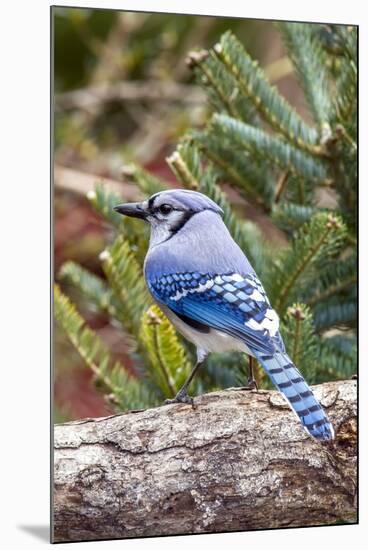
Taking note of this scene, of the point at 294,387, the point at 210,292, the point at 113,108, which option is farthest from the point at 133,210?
the point at 113,108

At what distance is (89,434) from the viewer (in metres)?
2.27

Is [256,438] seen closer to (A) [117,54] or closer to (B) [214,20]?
(B) [214,20]

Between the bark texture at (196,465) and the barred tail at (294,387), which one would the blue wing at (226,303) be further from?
the bark texture at (196,465)

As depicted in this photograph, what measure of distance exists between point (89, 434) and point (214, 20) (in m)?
1.14

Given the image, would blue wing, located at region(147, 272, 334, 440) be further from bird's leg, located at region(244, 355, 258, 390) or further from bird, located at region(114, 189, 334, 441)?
bird's leg, located at region(244, 355, 258, 390)

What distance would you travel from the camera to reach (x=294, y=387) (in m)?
2.26

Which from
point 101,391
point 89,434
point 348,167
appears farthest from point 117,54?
point 89,434

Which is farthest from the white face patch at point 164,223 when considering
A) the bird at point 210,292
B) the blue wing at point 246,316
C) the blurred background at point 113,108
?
the blurred background at point 113,108

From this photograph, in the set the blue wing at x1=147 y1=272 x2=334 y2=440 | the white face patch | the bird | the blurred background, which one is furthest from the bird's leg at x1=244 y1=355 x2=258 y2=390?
the blurred background

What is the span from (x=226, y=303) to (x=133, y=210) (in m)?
0.30

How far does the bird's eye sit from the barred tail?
1.23 ft

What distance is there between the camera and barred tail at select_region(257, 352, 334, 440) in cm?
226

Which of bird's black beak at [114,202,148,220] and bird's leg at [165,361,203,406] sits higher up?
bird's black beak at [114,202,148,220]

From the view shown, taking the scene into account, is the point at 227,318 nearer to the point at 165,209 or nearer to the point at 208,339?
the point at 208,339
